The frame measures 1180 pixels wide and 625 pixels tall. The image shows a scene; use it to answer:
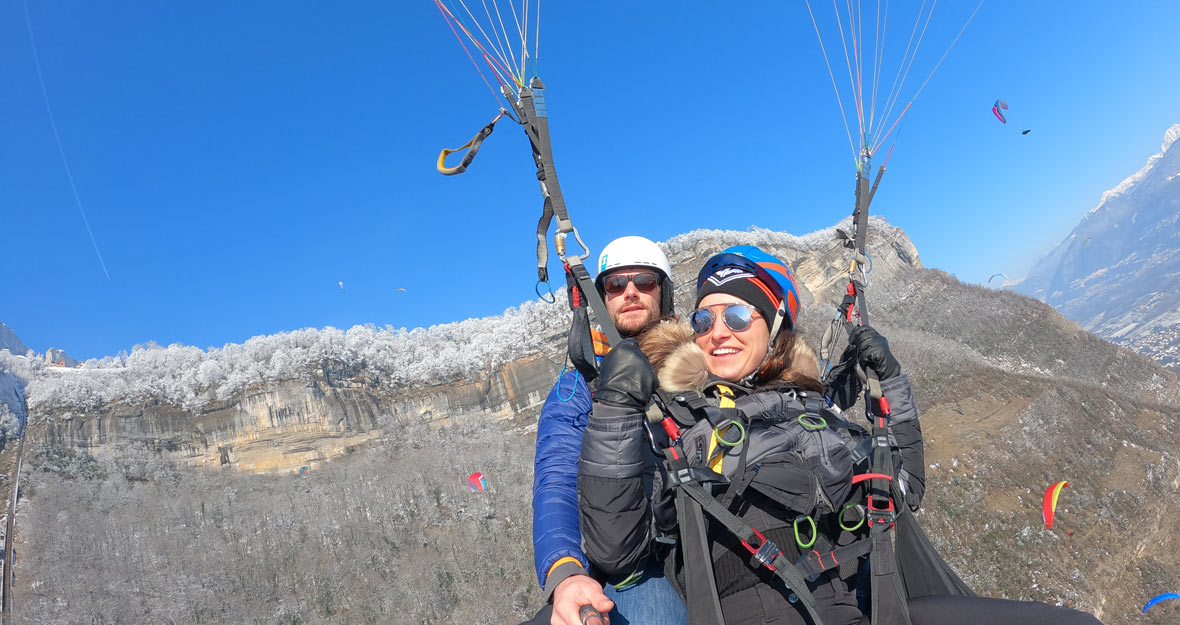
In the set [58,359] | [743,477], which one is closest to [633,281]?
[743,477]

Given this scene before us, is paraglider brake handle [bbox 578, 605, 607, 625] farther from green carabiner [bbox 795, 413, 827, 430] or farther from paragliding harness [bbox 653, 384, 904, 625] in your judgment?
green carabiner [bbox 795, 413, 827, 430]

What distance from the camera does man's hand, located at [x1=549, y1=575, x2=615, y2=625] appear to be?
75.7 inches

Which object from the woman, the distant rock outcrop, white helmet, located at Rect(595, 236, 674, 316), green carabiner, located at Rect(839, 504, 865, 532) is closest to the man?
the woman

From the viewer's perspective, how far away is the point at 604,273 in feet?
12.4

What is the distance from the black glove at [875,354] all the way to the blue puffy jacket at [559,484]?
1735 mm

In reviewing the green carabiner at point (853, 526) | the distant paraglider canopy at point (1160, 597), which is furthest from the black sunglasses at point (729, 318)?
the distant paraglider canopy at point (1160, 597)

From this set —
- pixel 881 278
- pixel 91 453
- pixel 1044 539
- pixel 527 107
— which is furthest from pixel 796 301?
pixel 881 278

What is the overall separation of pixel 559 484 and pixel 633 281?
5.31 feet

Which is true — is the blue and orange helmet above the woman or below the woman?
above

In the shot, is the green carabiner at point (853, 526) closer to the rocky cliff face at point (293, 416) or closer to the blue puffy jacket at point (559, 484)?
the blue puffy jacket at point (559, 484)

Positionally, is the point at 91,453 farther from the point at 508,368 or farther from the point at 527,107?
the point at 527,107

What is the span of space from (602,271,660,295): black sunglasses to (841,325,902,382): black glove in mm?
1376

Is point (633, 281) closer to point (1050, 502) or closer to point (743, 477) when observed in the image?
point (743, 477)

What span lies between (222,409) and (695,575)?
39.0m
